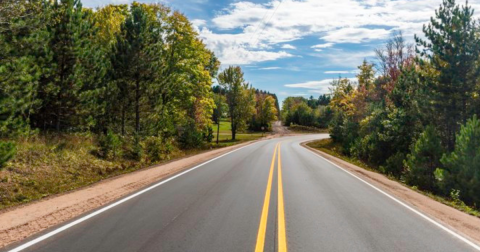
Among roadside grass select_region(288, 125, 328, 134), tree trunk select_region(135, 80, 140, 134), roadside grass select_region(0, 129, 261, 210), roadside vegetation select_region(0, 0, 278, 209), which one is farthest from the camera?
roadside grass select_region(288, 125, 328, 134)

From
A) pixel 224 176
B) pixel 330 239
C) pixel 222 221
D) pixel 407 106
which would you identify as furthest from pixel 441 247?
pixel 407 106

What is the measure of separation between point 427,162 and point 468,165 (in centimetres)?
444

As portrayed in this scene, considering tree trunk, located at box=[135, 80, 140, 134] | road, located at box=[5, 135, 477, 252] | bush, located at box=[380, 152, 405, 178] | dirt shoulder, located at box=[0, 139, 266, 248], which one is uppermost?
tree trunk, located at box=[135, 80, 140, 134]

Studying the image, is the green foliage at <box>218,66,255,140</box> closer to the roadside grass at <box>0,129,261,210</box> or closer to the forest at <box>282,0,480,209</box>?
the forest at <box>282,0,480,209</box>

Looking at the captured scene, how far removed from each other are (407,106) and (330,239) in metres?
26.8

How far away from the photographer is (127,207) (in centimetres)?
747

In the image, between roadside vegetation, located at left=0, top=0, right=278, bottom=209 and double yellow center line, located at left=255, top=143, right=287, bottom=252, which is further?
roadside vegetation, located at left=0, top=0, right=278, bottom=209

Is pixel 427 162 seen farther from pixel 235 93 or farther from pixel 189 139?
pixel 235 93

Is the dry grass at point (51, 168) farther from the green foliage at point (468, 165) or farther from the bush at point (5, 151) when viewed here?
the green foliage at point (468, 165)

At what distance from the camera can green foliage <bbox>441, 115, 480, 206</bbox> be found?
496 inches

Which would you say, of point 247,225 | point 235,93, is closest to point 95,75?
point 247,225

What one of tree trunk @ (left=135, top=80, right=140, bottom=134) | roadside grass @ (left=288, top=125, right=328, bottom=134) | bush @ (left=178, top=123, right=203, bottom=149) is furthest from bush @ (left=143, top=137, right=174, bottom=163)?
roadside grass @ (left=288, top=125, right=328, bottom=134)

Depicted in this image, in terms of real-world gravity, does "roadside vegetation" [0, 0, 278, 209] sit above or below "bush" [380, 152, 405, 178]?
above

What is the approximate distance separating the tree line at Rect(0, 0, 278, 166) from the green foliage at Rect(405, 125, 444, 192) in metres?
16.4
